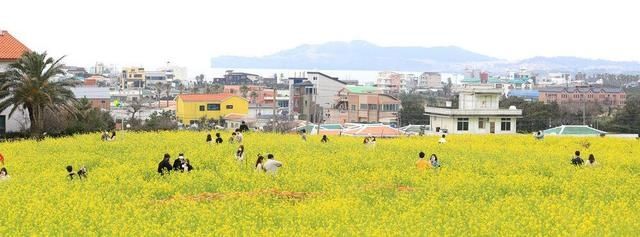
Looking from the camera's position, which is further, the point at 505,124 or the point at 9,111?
the point at 505,124

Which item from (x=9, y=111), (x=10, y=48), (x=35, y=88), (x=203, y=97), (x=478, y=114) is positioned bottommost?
(x=478, y=114)

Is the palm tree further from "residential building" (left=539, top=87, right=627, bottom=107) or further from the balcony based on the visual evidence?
"residential building" (left=539, top=87, right=627, bottom=107)

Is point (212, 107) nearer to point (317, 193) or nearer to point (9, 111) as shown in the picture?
point (9, 111)

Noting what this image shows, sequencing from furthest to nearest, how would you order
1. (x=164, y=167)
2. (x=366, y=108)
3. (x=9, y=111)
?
(x=366, y=108), (x=9, y=111), (x=164, y=167)

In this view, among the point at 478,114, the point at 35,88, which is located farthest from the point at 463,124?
the point at 35,88

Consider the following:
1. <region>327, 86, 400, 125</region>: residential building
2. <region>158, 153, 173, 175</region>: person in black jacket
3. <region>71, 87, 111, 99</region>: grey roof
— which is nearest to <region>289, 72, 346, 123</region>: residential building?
<region>327, 86, 400, 125</region>: residential building

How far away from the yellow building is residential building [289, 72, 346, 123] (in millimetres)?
20633

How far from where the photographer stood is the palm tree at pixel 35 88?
149ft

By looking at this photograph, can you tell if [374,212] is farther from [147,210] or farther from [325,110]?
[325,110]

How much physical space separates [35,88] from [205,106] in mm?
63690

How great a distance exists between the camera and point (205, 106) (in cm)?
10912

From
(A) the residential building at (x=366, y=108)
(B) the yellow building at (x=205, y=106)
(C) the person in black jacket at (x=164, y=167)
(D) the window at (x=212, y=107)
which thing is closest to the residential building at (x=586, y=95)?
(A) the residential building at (x=366, y=108)

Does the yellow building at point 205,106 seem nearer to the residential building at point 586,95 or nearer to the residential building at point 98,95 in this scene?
the residential building at point 98,95

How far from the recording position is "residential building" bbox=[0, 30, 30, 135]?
54.0 m
